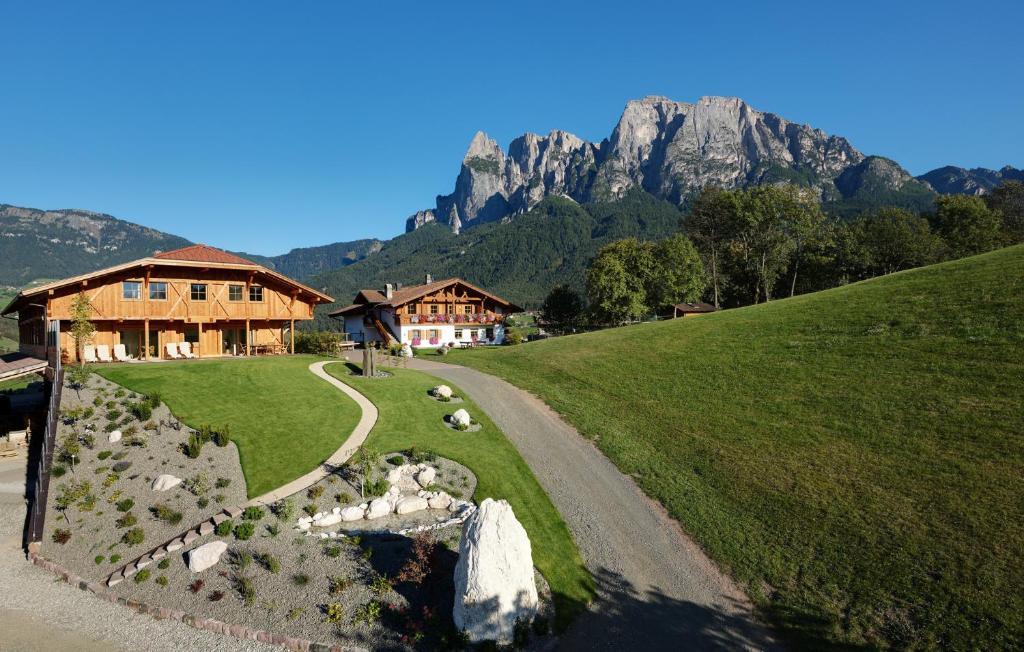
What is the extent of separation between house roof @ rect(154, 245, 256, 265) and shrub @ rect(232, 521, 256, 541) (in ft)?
79.9

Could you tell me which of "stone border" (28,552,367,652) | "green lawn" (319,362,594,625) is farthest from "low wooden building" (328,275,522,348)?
Answer: "stone border" (28,552,367,652)

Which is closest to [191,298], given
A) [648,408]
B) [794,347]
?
[648,408]

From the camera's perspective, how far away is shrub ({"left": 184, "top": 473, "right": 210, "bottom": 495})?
17875 mm

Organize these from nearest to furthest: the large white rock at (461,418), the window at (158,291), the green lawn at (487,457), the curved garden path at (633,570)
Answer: the curved garden path at (633,570)
the green lawn at (487,457)
the large white rock at (461,418)
the window at (158,291)

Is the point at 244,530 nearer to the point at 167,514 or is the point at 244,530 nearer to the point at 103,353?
the point at 167,514

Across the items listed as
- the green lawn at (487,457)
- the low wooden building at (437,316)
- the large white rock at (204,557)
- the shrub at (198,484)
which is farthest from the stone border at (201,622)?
the low wooden building at (437,316)

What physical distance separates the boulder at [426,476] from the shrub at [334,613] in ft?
18.9

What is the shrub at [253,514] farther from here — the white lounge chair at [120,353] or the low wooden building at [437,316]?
the low wooden building at [437,316]

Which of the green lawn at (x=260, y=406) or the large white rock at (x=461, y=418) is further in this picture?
the large white rock at (x=461, y=418)

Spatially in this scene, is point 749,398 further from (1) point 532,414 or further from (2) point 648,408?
(1) point 532,414

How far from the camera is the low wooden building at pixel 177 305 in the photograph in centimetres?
3181

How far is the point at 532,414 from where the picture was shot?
26250 millimetres

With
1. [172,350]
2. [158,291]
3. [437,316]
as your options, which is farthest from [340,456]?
[437,316]

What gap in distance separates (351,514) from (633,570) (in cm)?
917
